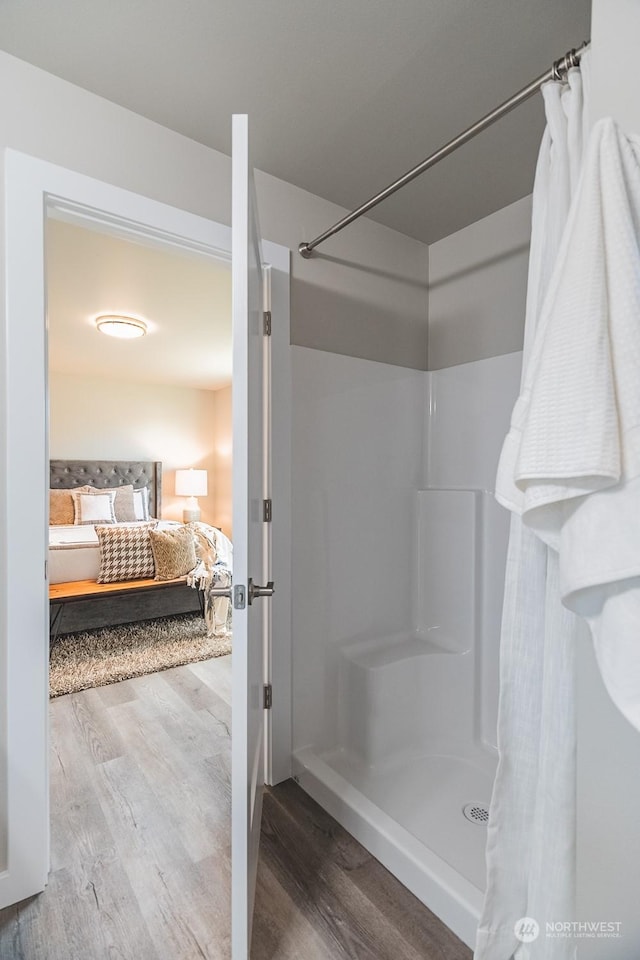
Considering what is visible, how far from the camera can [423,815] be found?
1640mm

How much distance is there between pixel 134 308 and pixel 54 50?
2233 mm

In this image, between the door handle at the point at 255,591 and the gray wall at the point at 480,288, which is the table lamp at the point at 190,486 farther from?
the door handle at the point at 255,591

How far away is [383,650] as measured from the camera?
2.11 m

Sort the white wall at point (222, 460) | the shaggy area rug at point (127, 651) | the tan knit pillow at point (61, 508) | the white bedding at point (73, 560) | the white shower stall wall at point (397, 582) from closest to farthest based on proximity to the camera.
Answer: the white shower stall wall at point (397, 582) → the shaggy area rug at point (127, 651) → the white bedding at point (73, 560) → the tan knit pillow at point (61, 508) → the white wall at point (222, 460)

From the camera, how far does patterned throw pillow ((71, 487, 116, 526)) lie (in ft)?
16.7

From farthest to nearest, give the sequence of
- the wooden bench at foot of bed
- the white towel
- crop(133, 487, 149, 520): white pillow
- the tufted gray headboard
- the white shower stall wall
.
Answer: crop(133, 487, 149, 520): white pillow, the tufted gray headboard, the wooden bench at foot of bed, the white shower stall wall, the white towel

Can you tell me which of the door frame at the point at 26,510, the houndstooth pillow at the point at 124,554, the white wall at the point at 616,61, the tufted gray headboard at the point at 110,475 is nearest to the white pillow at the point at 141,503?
the tufted gray headboard at the point at 110,475

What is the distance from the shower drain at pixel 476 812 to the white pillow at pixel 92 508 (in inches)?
181

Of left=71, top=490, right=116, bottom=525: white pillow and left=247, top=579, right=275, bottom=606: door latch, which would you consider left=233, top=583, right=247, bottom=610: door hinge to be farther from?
left=71, top=490, right=116, bottom=525: white pillow

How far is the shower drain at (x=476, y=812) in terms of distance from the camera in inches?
63.7

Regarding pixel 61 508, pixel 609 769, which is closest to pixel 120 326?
pixel 61 508

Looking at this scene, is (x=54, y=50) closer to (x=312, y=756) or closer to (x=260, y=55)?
(x=260, y=55)

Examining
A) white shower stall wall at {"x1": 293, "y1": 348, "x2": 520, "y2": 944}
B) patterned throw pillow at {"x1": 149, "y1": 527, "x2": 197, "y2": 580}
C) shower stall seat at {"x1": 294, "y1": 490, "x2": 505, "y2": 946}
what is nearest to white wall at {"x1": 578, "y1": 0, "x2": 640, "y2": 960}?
shower stall seat at {"x1": 294, "y1": 490, "x2": 505, "y2": 946}

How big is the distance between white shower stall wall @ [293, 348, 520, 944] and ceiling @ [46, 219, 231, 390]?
89 centimetres
